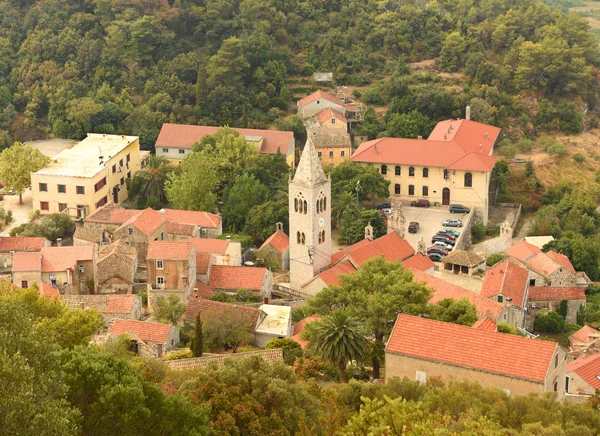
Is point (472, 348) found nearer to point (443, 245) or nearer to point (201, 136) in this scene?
point (443, 245)

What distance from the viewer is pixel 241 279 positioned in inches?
2552

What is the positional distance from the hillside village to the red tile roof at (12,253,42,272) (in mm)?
92

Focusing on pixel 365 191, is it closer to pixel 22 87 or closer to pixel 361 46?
pixel 361 46

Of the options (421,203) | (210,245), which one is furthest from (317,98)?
(210,245)

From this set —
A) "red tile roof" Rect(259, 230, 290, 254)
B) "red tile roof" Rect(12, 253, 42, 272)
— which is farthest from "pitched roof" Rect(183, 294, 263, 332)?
"red tile roof" Rect(259, 230, 290, 254)

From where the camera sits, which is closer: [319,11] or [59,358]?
[59,358]

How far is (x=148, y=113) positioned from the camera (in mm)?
90938

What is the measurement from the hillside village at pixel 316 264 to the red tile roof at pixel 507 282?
14 centimetres

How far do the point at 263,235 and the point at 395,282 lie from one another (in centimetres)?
2111

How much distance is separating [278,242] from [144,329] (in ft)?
60.0

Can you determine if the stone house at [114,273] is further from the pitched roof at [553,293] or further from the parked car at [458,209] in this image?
the parked car at [458,209]

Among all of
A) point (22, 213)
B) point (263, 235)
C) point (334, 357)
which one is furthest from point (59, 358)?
point (22, 213)

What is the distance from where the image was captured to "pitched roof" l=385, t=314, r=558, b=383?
144 feet

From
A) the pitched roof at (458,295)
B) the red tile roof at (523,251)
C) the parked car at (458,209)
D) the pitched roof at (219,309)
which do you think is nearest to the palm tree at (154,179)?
the parked car at (458,209)
